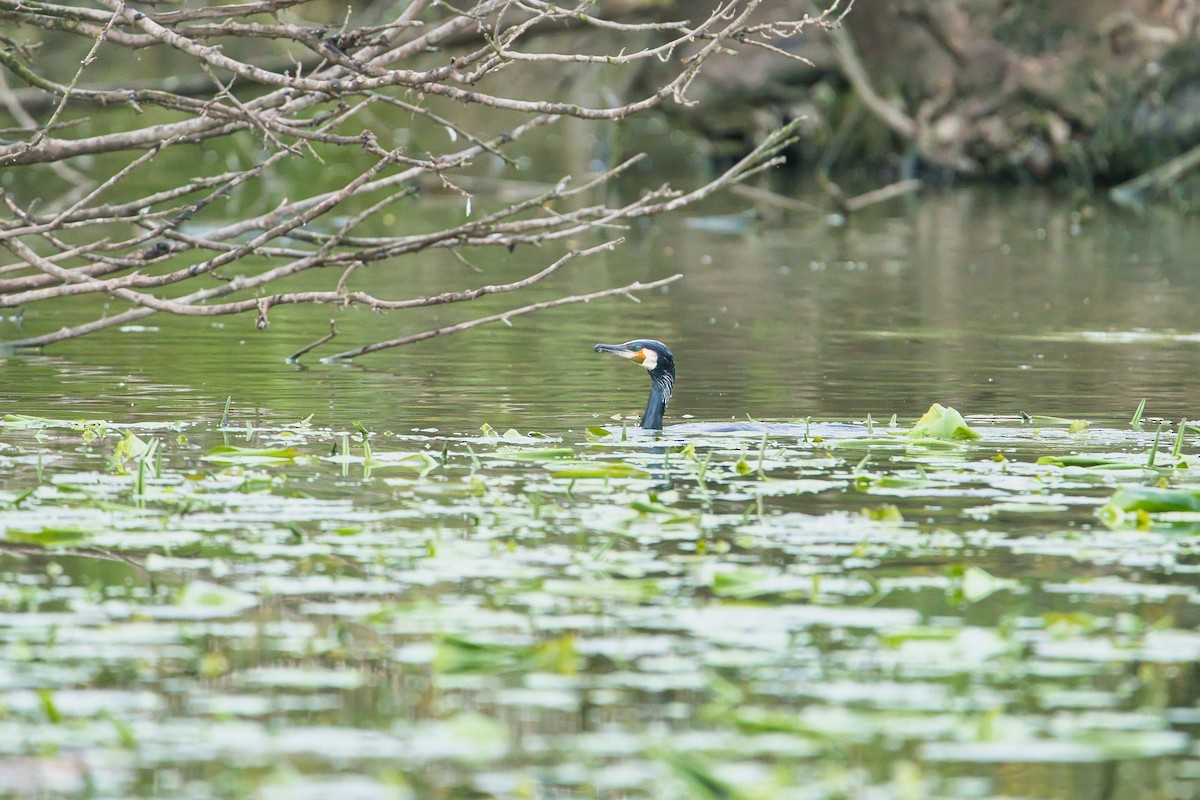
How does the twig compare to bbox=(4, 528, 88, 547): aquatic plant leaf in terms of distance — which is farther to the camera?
the twig

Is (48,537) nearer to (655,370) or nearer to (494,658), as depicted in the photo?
(494,658)

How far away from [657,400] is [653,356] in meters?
0.36

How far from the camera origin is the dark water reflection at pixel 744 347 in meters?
11.6

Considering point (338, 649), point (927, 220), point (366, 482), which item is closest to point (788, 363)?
point (366, 482)

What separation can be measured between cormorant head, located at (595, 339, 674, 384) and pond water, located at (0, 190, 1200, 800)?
0.38 metres

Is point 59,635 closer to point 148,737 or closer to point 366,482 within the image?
point 148,737

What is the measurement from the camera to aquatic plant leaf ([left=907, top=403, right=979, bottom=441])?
9609 mm

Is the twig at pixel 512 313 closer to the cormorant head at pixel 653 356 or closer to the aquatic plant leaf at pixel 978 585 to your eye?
the cormorant head at pixel 653 356

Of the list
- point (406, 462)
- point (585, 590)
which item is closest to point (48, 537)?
point (585, 590)

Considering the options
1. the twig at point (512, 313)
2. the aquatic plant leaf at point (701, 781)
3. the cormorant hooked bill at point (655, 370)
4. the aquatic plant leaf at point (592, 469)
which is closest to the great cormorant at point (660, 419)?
the cormorant hooked bill at point (655, 370)

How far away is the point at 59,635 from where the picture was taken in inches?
221

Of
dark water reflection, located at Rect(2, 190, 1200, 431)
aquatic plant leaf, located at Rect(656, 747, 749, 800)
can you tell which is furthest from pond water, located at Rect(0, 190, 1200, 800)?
dark water reflection, located at Rect(2, 190, 1200, 431)

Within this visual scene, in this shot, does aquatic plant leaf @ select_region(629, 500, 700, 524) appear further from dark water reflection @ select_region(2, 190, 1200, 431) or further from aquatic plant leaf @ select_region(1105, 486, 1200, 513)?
dark water reflection @ select_region(2, 190, 1200, 431)

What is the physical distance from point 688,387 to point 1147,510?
5.55 metres
